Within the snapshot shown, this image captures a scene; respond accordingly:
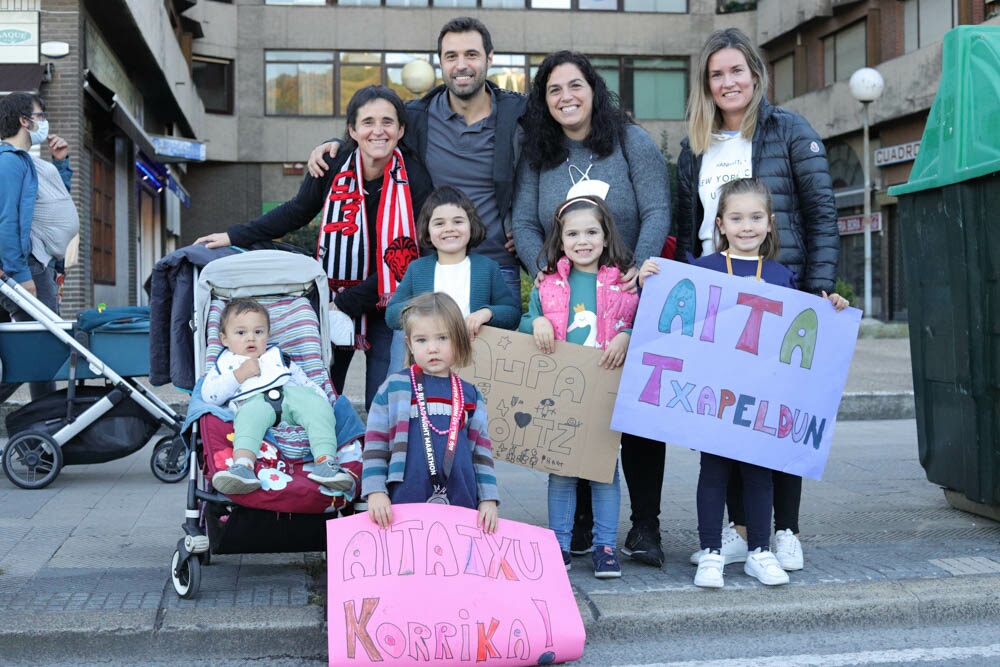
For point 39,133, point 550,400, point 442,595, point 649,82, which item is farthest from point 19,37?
point 649,82

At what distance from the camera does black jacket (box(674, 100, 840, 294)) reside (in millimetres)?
4539

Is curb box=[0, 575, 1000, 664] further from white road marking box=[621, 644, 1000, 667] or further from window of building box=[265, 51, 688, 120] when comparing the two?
window of building box=[265, 51, 688, 120]

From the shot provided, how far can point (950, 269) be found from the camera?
5.19 metres

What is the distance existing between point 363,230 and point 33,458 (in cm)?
313

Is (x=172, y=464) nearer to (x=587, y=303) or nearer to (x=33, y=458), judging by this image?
(x=33, y=458)

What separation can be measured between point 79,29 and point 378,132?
1198cm

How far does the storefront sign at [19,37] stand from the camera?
14.5 meters

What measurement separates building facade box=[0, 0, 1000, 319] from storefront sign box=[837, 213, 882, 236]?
117 mm

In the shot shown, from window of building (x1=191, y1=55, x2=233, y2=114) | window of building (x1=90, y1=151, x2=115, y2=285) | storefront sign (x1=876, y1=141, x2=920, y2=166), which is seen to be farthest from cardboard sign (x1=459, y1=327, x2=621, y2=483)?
window of building (x1=191, y1=55, x2=233, y2=114)

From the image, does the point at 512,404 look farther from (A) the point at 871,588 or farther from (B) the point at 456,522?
(A) the point at 871,588

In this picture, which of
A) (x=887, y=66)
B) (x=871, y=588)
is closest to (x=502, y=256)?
(x=871, y=588)

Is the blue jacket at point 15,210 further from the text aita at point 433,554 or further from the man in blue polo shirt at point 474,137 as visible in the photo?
the text aita at point 433,554

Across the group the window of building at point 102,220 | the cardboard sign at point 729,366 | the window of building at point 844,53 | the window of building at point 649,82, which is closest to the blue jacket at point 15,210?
the cardboard sign at point 729,366

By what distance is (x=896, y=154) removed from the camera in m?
27.5
